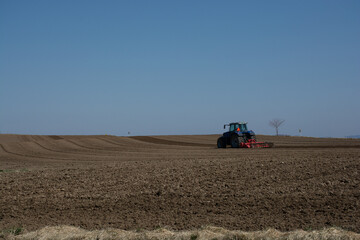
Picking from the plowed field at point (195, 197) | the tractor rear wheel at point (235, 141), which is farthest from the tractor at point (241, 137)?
the plowed field at point (195, 197)

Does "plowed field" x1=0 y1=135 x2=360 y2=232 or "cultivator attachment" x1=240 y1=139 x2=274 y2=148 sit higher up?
"cultivator attachment" x1=240 y1=139 x2=274 y2=148

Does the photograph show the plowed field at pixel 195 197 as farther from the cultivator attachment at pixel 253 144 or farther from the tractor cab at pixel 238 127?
the tractor cab at pixel 238 127

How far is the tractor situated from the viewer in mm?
29172

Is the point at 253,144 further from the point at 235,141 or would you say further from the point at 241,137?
the point at 235,141

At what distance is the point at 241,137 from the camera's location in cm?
2939

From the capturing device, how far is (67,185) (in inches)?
534

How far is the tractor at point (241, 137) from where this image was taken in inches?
1148

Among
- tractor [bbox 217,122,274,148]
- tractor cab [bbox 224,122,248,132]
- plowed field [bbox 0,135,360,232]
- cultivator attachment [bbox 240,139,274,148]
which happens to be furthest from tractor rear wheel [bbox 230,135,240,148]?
plowed field [bbox 0,135,360,232]

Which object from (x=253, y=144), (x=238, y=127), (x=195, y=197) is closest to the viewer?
(x=195, y=197)

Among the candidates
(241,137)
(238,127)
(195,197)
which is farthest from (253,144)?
(195,197)

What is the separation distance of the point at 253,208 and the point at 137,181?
15.8ft

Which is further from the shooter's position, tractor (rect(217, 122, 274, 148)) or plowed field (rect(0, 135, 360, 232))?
tractor (rect(217, 122, 274, 148))

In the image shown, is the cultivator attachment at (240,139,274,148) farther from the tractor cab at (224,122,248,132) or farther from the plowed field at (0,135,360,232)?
the plowed field at (0,135,360,232)

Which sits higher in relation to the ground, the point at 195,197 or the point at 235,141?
the point at 235,141
